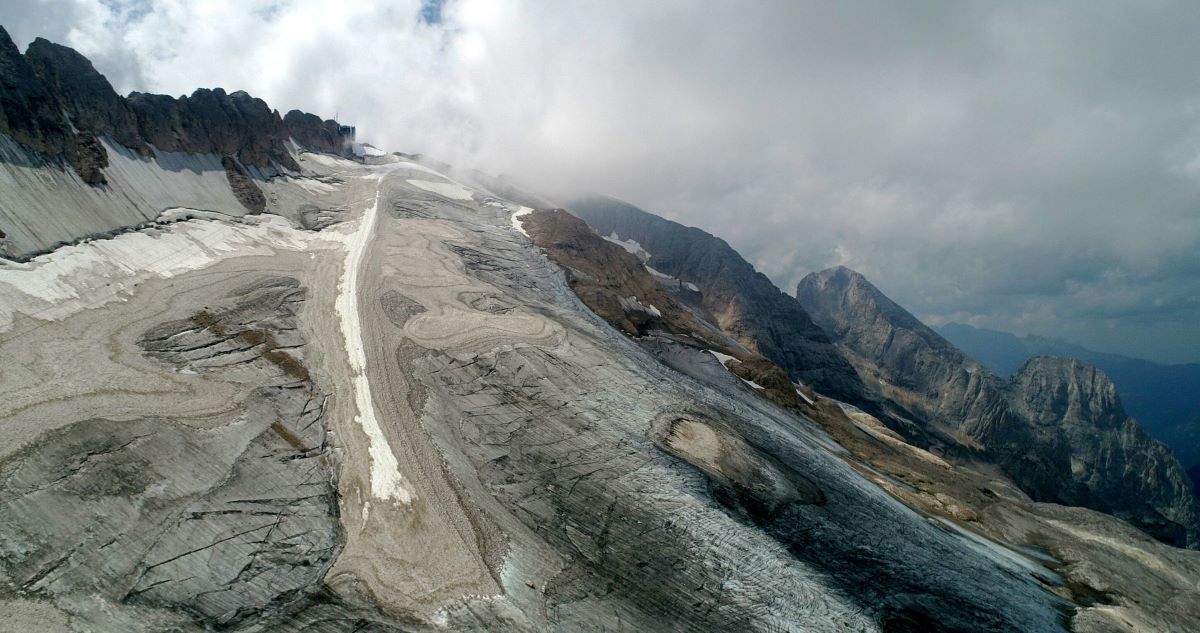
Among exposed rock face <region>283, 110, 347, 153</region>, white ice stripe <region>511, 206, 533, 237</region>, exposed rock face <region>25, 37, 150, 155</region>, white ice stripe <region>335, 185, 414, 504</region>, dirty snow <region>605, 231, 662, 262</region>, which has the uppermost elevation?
dirty snow <region>605, 231, 662, 262</region>

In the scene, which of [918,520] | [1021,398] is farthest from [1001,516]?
[1021,398]

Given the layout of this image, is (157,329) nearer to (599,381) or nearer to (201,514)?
(201,514)

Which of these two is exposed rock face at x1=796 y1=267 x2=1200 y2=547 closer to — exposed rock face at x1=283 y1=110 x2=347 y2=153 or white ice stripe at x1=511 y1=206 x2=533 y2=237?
white ice stripe at x1=511 y1=206 x2=533 y2=237

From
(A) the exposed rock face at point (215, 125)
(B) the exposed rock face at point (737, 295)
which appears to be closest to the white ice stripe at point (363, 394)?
(A) the exposed rock face at point (215, 125)

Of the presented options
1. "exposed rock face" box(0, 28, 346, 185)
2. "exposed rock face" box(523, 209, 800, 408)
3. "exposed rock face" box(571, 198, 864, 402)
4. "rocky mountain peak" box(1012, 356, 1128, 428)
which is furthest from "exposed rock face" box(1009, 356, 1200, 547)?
"exposed rock face" box(0, 28, 346, 185)

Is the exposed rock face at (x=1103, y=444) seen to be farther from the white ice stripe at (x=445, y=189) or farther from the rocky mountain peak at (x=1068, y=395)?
the white ice stripe at (x=445, y=189)

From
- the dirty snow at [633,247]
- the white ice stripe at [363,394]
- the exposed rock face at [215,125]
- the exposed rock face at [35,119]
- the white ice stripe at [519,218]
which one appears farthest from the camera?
the dirty snow at [633,247]

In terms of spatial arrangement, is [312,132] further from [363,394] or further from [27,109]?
[363,394]
